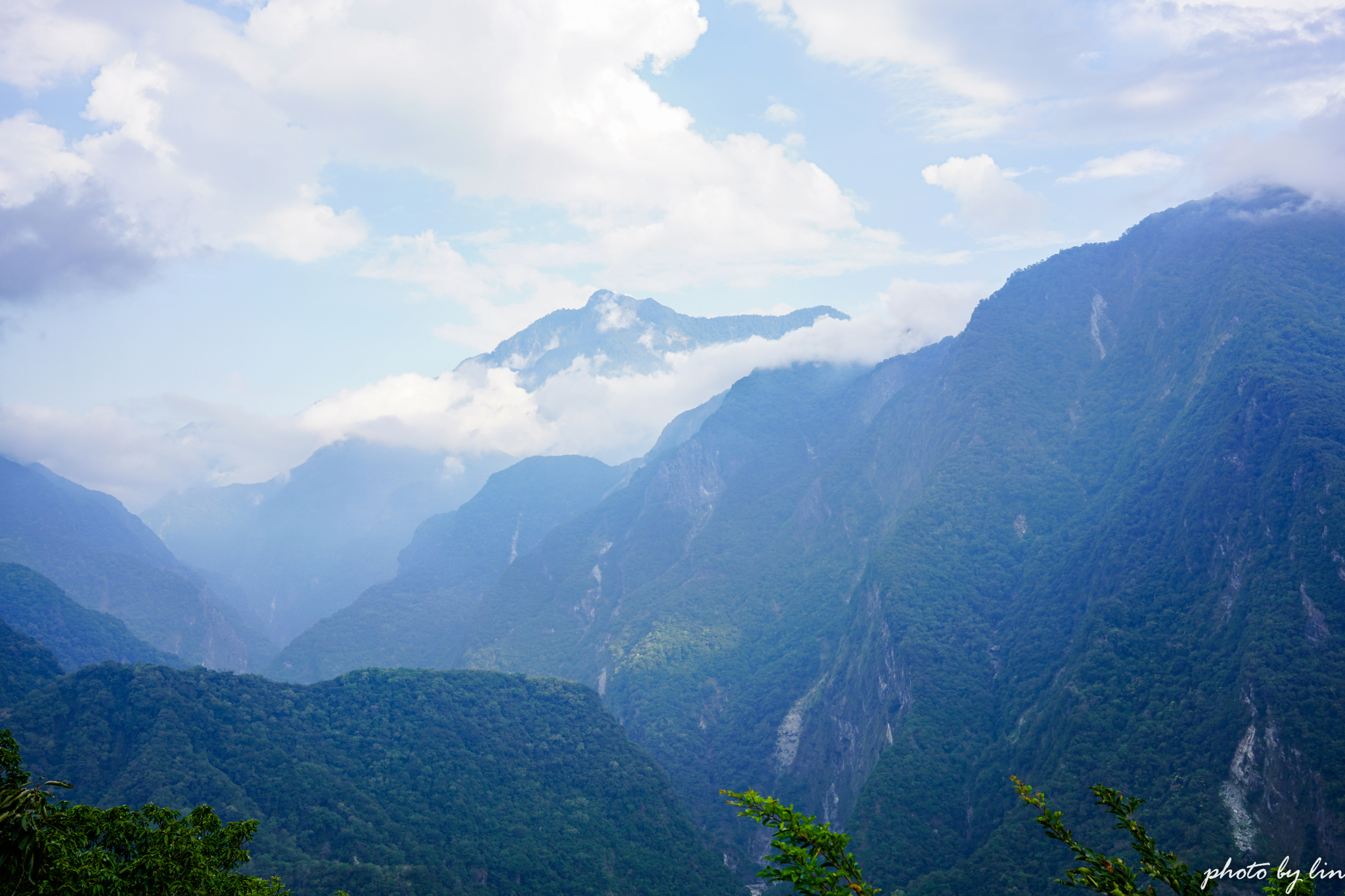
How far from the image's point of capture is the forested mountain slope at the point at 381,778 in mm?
95625

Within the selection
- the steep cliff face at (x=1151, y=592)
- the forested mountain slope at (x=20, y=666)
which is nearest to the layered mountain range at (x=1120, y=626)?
the steep cliff face at (x=1151, y=592)

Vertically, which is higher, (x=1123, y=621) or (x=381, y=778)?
(x=1123, y=621)

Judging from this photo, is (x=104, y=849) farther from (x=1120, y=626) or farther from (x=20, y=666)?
(x=20, y=666)

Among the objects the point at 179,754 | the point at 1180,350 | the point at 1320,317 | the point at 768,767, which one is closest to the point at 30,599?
the point at 179,754

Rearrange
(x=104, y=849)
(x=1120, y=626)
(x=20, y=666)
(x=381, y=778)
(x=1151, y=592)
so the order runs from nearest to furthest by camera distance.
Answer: (x=104, y=849)
(x=381, y=778)
(x=1120, y=626)
(x=1151, y=592)
(x=20, y=666)

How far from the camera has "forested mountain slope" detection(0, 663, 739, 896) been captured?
314 feet

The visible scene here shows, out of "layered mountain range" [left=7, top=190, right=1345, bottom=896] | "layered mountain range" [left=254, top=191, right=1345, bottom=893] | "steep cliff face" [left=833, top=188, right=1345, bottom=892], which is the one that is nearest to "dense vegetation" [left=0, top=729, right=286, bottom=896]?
"layered mountain range" [left=7, top=190, right=1345, bottom=896]

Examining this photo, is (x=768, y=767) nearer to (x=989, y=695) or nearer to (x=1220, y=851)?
(x=989, y=695)

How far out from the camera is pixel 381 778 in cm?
11250

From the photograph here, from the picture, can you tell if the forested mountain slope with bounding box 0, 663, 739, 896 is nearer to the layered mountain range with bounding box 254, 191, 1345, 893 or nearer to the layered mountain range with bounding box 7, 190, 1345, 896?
the layered mountain range with bounding box 7, 190, 1345, 896

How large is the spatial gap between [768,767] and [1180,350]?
445 ft

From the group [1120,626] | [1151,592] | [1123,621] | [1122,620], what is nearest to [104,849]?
[1120,626]

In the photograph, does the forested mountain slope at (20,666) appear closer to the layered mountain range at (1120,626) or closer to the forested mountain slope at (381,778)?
the layered mountain range at (1120,626)

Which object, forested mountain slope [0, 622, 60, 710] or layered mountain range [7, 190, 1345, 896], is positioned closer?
layered mountain range [7, 190, 1345, 896]
